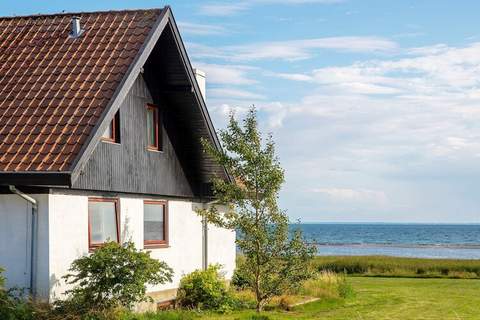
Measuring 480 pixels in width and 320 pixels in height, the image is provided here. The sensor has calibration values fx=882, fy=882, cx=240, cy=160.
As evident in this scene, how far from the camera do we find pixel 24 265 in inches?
717

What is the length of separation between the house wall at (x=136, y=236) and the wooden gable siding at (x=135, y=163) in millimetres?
375

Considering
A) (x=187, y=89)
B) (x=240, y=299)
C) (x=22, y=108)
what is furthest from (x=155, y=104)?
(x=240, y=299)

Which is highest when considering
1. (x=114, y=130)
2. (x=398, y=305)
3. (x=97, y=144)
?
(x=114, y=130)

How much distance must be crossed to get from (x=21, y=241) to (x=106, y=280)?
1.97 metres

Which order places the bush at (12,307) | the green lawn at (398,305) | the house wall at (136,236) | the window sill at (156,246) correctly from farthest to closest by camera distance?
the green lawn at (398,305), the window sill at (156,246), the house wall at (136,236), the bush at (12,307)

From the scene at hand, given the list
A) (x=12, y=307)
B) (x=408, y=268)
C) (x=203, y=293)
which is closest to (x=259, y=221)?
(x=203, y=293)

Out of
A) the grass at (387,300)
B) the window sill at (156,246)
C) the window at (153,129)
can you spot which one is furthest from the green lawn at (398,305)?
the window at (153,129)

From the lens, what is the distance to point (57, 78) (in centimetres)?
1989

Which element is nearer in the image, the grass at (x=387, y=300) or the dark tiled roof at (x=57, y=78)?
the dark tiled roof at (x=57, y=78)

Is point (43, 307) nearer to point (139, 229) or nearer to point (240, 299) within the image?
point (139, 229)

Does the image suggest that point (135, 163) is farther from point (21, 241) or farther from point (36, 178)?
point (36, 178)

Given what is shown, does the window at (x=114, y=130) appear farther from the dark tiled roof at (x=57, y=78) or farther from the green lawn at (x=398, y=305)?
the green lawn at (x=398, y=305)

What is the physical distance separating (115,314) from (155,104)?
21.8 feet

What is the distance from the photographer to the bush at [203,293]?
23.2m
